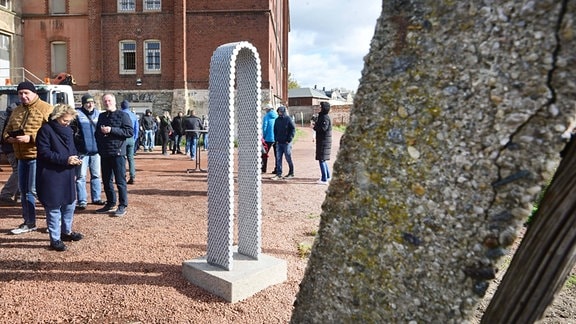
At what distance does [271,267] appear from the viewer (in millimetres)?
4051

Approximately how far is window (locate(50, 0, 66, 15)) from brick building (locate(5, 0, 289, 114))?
3cm

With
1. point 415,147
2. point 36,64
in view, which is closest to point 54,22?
point 36,64

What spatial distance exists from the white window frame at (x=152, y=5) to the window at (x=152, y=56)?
6.10 ft

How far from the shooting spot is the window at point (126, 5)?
25906mm

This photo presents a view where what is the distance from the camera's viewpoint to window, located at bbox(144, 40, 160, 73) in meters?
26.0

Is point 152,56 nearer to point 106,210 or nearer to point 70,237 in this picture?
point 106,210

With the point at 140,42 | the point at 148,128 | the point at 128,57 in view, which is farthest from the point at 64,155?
the point at 128,57

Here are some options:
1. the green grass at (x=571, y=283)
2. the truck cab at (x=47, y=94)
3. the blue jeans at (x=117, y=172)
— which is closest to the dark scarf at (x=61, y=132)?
the blue jeans at (x=117, y=172)

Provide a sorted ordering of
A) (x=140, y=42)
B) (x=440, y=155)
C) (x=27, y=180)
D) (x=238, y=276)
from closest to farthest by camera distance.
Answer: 1. (x=440, y=155)
2. (x=238, y=276)
3. (x=27, y=180)
4. (x=140, y=42)

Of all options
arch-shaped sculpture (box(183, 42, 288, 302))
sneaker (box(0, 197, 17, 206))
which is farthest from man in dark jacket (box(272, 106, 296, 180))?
arch-shaped sculpture (box(183, 42, 288, 302))

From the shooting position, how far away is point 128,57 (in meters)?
26.3

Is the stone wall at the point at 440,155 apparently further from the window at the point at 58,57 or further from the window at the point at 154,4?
the window at the point at 58,57

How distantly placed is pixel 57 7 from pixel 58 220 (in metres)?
26.3

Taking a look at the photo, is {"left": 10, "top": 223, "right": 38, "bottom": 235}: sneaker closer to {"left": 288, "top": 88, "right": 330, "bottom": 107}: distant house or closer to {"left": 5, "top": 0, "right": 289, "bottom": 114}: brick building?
{"left": 5, "top": 0, "right": 289, "bottom": 114}: brick building
